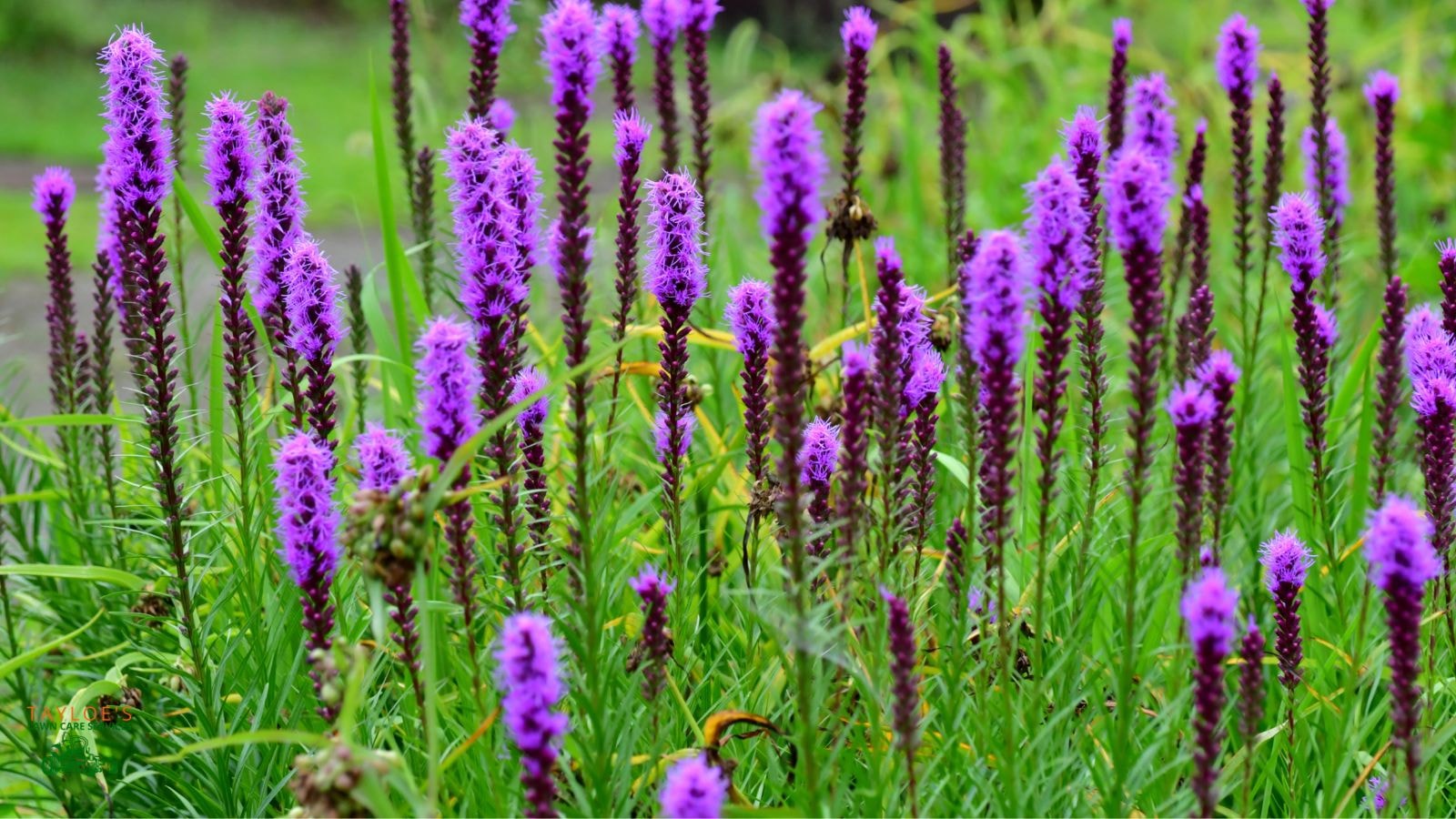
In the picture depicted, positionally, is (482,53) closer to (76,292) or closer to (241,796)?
(241,796)

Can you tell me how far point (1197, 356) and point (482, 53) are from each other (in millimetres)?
1700

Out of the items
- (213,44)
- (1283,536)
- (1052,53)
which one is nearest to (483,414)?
(1283,536)

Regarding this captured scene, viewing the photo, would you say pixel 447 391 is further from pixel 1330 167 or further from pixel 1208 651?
Answer: pixel 1330 167

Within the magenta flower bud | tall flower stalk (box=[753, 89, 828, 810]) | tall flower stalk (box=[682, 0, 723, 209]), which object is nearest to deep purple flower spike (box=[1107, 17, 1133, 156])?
the magenta flower bud

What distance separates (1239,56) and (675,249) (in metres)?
1.73

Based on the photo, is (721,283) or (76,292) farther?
(76,292)

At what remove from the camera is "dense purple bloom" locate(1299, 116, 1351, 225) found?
381 cm

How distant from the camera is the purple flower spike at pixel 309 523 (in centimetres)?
206

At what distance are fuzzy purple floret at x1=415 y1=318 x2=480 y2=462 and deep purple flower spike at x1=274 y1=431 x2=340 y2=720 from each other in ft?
0.61

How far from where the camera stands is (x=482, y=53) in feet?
9.77

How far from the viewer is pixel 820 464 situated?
2604 mm

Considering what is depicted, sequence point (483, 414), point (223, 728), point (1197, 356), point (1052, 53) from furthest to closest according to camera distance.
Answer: point (1052, 53)
point (1197, 356)
point (223, 728)
point (483, 414)

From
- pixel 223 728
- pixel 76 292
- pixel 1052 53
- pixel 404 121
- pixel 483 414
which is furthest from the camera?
pixel 1052 53

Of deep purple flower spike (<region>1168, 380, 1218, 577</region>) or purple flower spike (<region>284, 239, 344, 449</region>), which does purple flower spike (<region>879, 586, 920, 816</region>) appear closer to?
deep purple flower spike (<region>1168, 380, 1218, 577</region>)
